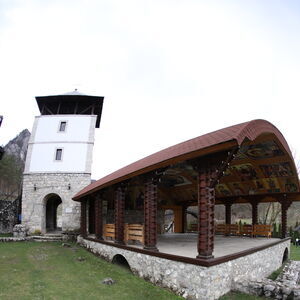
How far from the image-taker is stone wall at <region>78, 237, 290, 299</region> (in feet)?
19.9

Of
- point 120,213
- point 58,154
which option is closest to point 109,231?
point 120,213

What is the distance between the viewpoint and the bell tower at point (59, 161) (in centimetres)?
1742

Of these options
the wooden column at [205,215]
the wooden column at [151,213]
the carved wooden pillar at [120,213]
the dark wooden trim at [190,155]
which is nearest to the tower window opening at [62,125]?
the carved wooden pillar at [120,213]

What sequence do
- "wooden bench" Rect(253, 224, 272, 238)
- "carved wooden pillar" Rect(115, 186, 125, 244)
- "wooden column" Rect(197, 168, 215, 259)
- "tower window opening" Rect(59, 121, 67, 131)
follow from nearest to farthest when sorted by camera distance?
1. "wooden column" Rect(197, 168, 215, 259)
2. "carved wooden pillar" Rect(115, 186, 125, 244)
3. "wooden bench" Rect(253, 224, 272, 238)
4. "tower window opening" Rect(59, 121, 67, 131)

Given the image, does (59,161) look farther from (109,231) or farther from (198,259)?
(198,259)

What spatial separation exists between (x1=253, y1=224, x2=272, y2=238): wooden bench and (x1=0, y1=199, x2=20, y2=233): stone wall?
48.6ft

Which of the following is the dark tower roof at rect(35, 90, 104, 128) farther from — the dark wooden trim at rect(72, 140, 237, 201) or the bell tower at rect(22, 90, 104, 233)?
the dark wooden trim at rect(72, 140, 237, 201)

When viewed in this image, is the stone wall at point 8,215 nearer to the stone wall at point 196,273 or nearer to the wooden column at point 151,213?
the stone wall at point 196,273

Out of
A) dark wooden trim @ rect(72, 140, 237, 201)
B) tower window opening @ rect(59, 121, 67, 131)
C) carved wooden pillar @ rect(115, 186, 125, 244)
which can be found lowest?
carved wooden pillar @ rect(115, 186, 125, 244)

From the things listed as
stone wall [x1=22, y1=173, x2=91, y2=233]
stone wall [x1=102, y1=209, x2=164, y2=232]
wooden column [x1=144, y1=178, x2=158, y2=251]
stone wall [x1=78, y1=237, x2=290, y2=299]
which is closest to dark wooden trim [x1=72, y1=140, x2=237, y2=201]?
wooden column [x1=144, y1=178, x2=158, y2=251]

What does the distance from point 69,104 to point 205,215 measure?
53.3ft

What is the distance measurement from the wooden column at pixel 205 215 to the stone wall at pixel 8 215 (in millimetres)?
16029

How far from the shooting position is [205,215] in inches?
251

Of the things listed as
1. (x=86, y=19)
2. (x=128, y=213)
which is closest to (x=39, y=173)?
(x=128, y=213)
